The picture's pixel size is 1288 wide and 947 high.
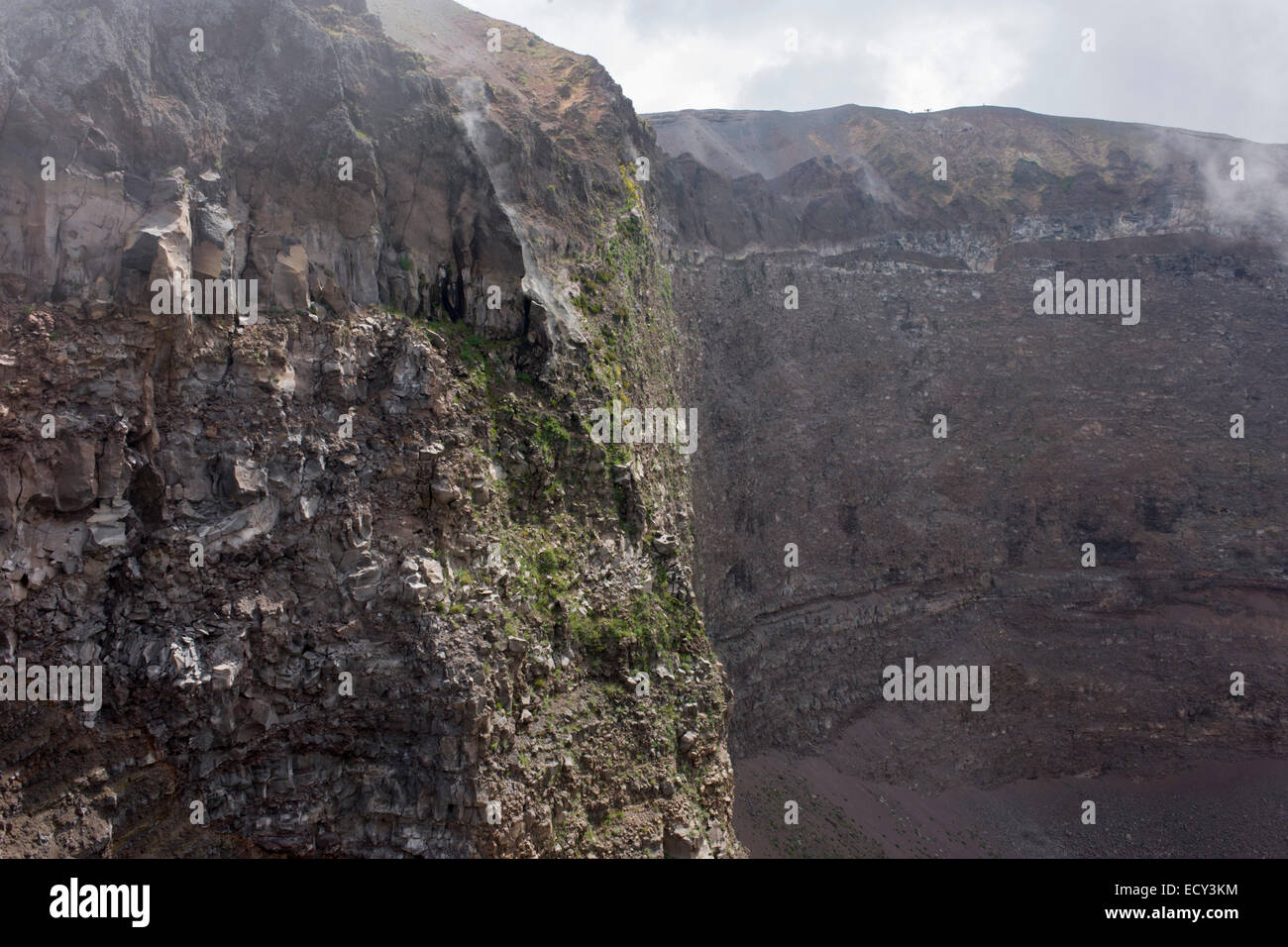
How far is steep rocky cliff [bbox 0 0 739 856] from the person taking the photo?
33.0 ft

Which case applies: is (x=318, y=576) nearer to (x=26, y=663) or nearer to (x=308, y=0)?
(x=26, y=663)

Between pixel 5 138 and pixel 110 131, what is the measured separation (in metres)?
1.13

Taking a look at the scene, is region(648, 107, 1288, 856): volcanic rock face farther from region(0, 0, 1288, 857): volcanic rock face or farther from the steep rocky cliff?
the steep rocky cliff

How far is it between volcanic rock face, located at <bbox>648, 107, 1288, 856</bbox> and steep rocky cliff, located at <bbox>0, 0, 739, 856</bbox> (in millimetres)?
9385

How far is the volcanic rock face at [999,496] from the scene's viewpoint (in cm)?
2361

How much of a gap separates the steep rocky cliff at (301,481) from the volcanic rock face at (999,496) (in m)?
9.38

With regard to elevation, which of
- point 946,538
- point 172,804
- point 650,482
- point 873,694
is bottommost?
point 873,694

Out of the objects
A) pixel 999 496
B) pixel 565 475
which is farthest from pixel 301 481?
pixel 999 496

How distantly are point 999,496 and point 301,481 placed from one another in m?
22.8

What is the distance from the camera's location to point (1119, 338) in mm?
29188

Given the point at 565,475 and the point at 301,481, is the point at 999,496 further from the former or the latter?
the point at 301,481

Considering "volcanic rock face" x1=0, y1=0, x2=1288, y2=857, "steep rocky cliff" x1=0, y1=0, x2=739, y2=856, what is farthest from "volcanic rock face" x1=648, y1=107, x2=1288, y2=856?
"steep rocky cliff" x1=0, y1=0, x2=739, y2=856

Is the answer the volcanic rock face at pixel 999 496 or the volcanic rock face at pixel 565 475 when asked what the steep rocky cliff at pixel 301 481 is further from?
the volcanic rock face at pixel 999 496

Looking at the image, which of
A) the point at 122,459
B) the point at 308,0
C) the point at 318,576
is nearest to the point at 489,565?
the point at 318,576
